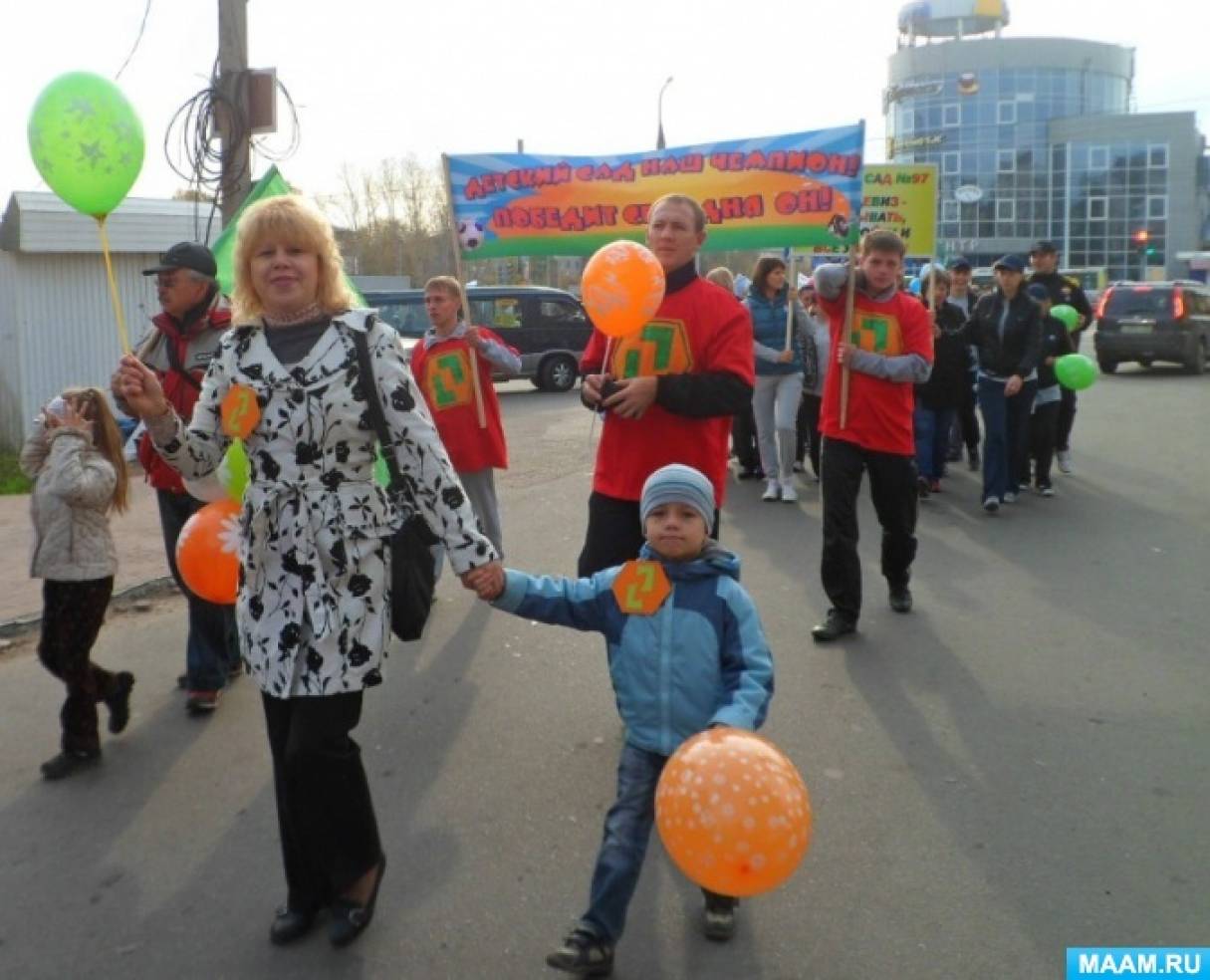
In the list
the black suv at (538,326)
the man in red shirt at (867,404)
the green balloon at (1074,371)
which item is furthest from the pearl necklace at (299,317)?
the black suv at (538,326)

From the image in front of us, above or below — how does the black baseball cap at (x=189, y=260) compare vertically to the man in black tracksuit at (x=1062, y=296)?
above

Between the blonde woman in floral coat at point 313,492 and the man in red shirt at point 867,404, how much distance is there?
3.11 m

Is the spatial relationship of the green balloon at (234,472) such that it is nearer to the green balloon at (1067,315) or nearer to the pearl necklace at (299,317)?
the pearl necklace at (299,317)

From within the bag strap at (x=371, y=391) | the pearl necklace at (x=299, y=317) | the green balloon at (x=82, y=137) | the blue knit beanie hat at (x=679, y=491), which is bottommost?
the blue knit beanie hat at (x=679, y=491)

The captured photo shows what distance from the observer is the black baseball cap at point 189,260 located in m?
4.58

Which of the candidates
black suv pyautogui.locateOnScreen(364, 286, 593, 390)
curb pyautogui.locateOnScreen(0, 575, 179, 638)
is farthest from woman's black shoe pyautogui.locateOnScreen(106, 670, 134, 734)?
black suv pyautogui.locateOnScreen(364, 286, 593, 390)

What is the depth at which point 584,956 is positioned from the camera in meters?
2.96

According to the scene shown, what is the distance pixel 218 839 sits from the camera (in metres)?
3.85

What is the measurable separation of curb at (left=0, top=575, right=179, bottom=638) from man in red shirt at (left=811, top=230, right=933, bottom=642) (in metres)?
3.81

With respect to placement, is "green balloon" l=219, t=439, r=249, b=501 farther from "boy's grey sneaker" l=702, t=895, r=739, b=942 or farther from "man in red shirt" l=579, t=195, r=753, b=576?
"boy's grey sneaker" l=702, t=895, r=739, b=942

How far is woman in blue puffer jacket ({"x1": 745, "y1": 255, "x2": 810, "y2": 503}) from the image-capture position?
961 centimetres

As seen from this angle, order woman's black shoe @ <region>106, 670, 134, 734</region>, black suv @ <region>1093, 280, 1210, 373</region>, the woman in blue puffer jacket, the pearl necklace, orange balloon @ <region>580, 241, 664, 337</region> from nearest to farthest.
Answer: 1. the pearl necklace
2. orange balloon @ <region>580, 241, 664, 337</region>
3. woman's black shoe @ <region>106, 670, 134, 734</region>
4. the woman in blue puffer jacket
5. black suv @ <region>1093, 280, 1210, 373</region>

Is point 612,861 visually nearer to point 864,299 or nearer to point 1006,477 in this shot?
point 864,299

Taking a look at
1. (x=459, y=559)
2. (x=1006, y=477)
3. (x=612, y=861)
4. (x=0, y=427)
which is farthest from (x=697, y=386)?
(x=0, y=427)
